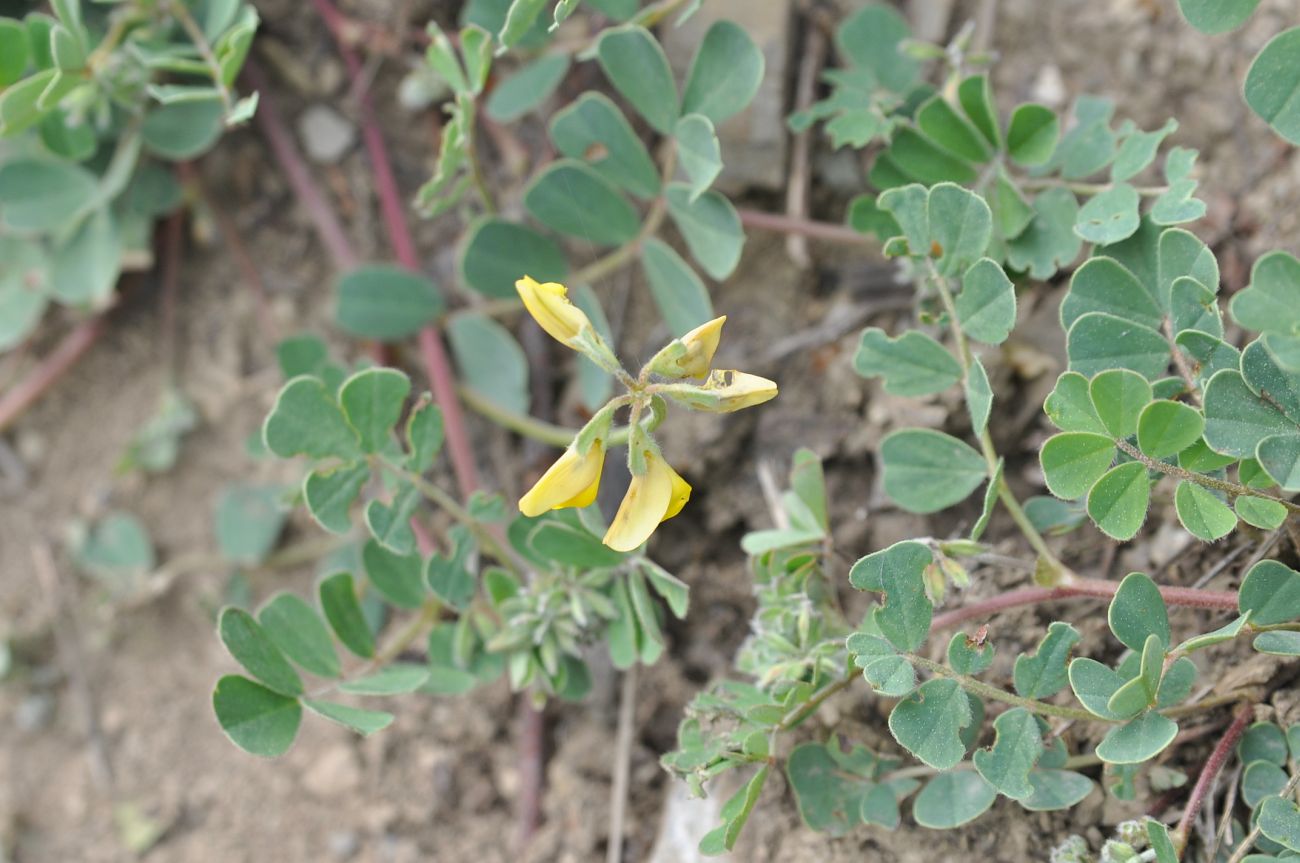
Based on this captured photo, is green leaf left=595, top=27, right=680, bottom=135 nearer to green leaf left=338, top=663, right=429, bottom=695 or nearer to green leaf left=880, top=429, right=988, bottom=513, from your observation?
green leaf left=880, top=429, right=988, bottom=513

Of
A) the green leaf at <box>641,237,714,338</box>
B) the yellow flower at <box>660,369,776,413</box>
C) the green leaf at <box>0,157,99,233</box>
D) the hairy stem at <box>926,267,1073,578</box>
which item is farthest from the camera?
the green leaf at <box>0,157,99,233</box>

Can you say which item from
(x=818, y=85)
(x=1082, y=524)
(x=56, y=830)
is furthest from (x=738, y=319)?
(x=56, y=830)

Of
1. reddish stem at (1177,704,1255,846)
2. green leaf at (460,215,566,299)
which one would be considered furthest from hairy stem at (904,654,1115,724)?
green leaf at (460,215,566,299)

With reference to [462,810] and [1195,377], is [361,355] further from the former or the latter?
[1195,377]

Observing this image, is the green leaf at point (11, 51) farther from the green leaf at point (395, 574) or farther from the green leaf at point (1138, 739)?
the green leaf at point (1138, 739)

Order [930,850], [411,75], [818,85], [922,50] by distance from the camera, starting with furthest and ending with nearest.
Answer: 1. [411,75]
2. [818,85]
3. [922,50]
4. [930,850]
